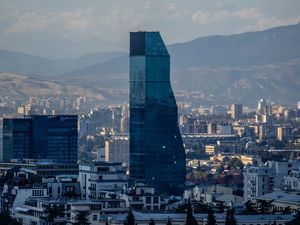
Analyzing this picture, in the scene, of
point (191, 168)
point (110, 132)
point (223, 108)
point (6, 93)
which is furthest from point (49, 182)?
point (223, 108)

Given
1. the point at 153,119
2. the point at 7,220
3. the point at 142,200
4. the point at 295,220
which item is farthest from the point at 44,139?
the point at 295,220

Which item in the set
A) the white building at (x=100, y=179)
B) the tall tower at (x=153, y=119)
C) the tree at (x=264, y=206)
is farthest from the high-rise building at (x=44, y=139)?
the tree at (x=264, y=206)

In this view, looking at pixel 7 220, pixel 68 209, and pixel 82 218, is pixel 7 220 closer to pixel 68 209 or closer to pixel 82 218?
pixel 68 209

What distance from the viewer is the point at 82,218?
44375 mm

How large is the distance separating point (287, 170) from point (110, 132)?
73362 mm

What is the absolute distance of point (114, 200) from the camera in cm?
5022

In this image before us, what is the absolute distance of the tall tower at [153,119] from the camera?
7244cm

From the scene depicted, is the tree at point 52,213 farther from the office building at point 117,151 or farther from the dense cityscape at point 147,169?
the office building at point 117,151

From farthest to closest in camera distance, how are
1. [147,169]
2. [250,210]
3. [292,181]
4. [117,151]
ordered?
1. [117,151]
2. [147,169]
3. [292,181]
4. [250,210]

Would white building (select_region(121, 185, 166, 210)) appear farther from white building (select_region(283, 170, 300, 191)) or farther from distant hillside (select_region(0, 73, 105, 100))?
distant hillside (select_region(0, 73, 105, 100))

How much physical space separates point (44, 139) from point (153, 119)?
5.13 metres

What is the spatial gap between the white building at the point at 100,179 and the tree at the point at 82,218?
9.86 metres

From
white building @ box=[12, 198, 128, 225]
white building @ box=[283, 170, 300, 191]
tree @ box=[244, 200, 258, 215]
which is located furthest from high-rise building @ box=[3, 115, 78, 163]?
tree @ box=[244, 200, 258, 215]

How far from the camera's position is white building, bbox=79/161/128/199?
56531mm
